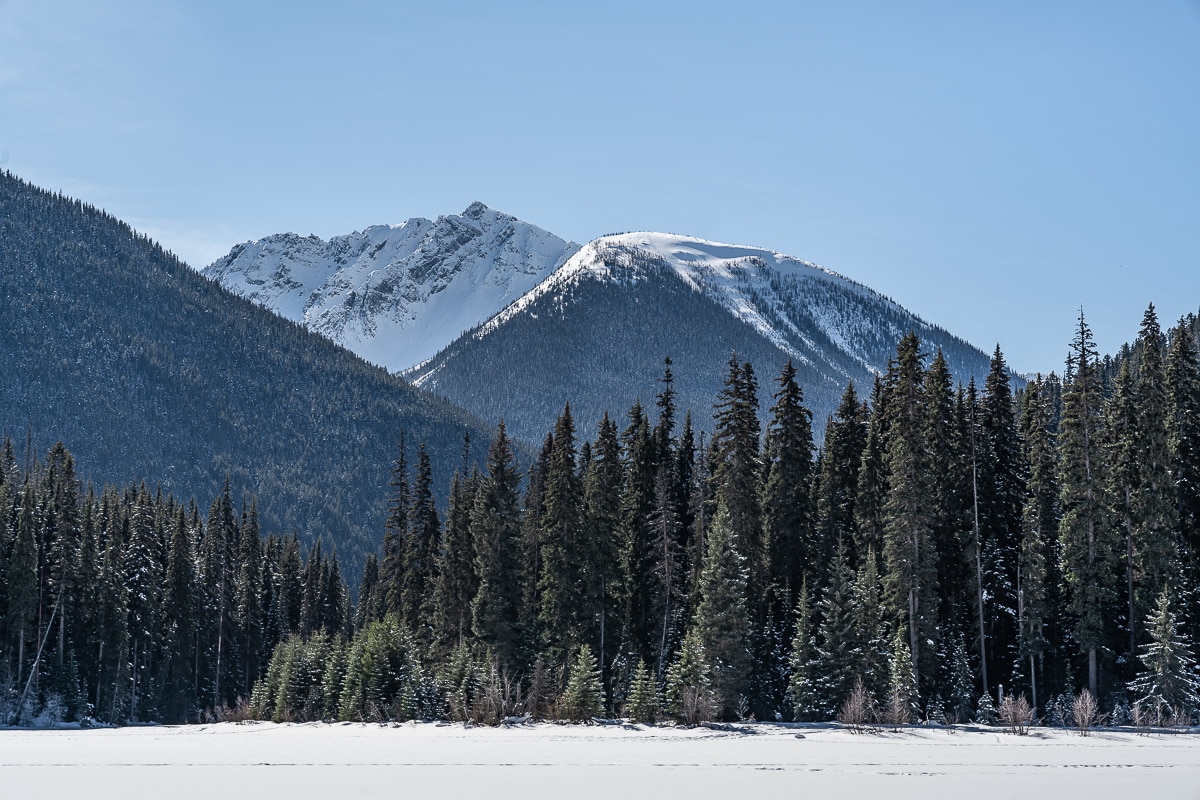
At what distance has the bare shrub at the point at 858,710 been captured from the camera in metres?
39.1

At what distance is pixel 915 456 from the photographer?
50375mm

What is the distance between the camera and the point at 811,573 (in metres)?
54.6

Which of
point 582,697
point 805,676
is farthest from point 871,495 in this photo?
point 582,697

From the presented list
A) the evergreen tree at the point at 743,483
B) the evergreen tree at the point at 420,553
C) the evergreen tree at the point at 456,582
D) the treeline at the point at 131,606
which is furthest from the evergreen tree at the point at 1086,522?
the treeline at the point at 131,606

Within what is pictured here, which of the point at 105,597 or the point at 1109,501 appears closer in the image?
the point at 1109,501

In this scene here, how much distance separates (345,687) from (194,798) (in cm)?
2828

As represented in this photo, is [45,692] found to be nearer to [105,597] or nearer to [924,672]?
[105,597]

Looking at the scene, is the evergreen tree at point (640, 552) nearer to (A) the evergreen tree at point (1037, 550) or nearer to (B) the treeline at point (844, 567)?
(B) the treeline at point (844, 567)

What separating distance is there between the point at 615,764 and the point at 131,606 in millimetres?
58776

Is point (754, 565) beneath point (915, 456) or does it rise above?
beneath

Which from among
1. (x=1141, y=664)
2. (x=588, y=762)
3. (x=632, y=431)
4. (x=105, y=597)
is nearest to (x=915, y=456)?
(x=1141, y=664)

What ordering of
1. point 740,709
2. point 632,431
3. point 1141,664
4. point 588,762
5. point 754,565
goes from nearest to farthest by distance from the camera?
1. point 588,762
2. point 740,709
3. point 1141,664
4. point 754,565
5. point 632,431

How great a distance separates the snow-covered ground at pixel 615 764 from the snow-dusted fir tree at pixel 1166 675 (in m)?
5.23

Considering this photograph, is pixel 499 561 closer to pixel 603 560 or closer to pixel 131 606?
pixel 603 560
